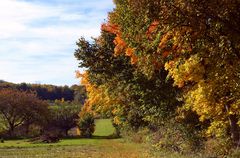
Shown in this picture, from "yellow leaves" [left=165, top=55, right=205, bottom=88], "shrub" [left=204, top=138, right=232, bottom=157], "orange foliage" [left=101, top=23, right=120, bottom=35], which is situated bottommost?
"shrub" [left=204, top=138, right=232, bottom=157]

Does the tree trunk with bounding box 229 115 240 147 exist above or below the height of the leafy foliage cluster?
below

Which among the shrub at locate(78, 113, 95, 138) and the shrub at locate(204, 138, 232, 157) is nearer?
the shrub at locate(204, 138, 232, 157)

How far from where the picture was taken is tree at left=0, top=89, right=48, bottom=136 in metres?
83.4

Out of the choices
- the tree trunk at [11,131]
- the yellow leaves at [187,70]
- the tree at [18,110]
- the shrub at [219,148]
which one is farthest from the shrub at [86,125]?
the yellow leaves at [187,70]

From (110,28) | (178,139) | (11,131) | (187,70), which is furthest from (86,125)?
(187,70)

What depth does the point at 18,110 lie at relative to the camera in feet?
273

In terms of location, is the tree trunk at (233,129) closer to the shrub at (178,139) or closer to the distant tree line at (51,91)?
the shrub at (178,139)

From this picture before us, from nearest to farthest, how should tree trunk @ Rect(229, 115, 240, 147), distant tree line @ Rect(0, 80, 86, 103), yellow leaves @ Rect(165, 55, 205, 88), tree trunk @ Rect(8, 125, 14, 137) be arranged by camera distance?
yellow leaves @ Rect(165, 55, 205, 88)
tree trunk @ Rect(229, 115, 240, 147)
tree trunk @ Rect(8, 125, 14, 137)
distant tree line @ Rect(0, 80, 86, 103)

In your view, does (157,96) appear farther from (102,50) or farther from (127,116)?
(127,116)

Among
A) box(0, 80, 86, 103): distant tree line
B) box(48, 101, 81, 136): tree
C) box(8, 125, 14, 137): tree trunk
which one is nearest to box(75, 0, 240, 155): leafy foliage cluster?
box(48, 101, 81, 136): tree

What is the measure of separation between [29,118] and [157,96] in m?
53.3

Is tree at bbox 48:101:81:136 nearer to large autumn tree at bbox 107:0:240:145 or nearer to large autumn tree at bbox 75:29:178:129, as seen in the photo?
large autumn tree at bbox 75:29:178:129

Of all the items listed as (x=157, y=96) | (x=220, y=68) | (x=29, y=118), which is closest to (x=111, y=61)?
(x=157, y=96)

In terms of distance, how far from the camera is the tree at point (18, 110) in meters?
83.4
